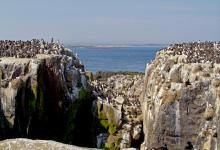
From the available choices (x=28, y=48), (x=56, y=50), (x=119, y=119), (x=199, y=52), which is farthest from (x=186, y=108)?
(x=28, y=48)

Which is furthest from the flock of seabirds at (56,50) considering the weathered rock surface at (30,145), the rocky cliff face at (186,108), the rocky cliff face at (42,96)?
the weathered rock surface at (30,145)

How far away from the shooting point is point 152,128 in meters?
64.7

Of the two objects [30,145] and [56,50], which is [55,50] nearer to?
[56,50]

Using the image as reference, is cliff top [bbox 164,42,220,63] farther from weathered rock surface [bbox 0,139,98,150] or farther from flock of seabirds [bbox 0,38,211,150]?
weathered rock surface [bbox 0,139,98,150]

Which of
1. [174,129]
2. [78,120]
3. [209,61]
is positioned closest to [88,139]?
[78,120]

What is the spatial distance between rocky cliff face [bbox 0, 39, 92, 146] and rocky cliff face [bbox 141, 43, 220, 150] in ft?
31.0

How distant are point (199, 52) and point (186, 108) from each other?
33.2 feet

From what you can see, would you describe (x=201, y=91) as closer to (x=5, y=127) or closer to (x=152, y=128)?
(x=152, y=128)

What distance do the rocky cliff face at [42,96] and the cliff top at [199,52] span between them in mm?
12322

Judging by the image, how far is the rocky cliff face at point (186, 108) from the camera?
62500 mm

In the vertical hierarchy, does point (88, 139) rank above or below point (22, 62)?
below

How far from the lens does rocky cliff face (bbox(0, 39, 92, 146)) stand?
217ft

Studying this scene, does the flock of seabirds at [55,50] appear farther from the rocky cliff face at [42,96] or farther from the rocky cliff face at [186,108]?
the rocky cliff face at [186,108]

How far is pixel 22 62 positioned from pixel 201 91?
20.1 metres
